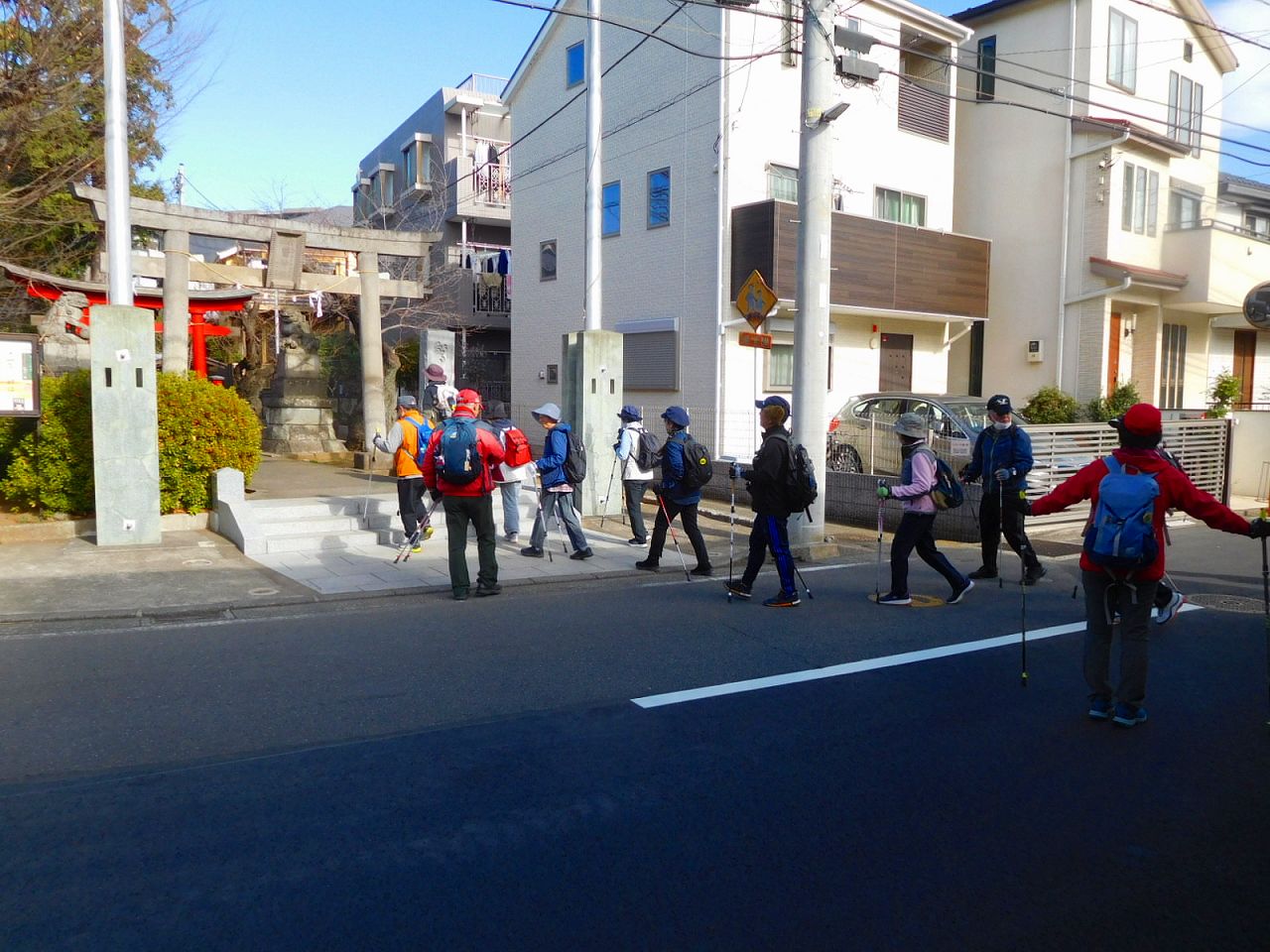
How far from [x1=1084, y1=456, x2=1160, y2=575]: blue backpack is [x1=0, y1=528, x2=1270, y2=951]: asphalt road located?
1000mm

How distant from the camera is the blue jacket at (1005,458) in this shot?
10148 mm

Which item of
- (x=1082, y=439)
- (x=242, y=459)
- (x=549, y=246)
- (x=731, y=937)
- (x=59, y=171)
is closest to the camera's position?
(x=731, y=937)

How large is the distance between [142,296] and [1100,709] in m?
16.2

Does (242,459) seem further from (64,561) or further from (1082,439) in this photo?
(1082,439)

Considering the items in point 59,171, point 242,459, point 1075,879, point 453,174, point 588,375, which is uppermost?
point 453,174

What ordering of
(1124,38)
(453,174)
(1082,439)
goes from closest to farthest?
1. (1082,439)
2. (1124,38)
3. (453,174)

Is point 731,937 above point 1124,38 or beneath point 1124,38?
beneath

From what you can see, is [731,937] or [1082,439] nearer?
[731,937]

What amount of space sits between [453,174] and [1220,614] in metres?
25.1

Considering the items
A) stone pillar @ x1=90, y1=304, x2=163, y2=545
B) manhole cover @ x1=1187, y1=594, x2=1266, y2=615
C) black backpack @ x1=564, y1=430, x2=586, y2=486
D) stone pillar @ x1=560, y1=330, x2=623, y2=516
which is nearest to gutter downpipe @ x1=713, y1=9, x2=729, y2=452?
stone pillar @ x1=560, y1=330, x2=623, y2=516

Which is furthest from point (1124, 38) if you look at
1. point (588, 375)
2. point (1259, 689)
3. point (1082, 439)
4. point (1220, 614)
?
point (1259, 689)

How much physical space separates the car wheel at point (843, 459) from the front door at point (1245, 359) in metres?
16.9

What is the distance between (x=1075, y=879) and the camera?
3850mm

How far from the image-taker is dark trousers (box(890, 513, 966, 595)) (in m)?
8.69
